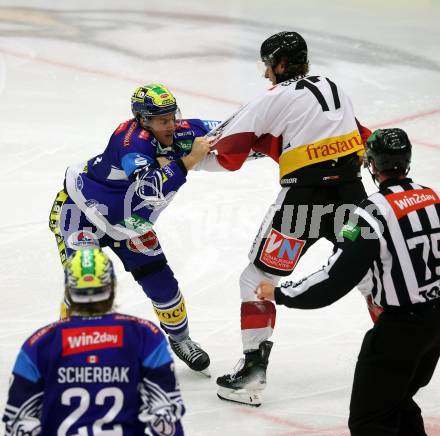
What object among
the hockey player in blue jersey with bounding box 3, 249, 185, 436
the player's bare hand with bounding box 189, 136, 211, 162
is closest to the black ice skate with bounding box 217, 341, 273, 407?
the player's bare hand with bounding box 189, 136, 211, 162

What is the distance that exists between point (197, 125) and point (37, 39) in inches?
237

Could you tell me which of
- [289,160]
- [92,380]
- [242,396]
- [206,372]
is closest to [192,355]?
[206,372]

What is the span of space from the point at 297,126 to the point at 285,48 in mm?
343

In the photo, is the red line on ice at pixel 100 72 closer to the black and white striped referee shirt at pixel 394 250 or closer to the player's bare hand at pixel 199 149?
the player's bare hand at pixel 199 149

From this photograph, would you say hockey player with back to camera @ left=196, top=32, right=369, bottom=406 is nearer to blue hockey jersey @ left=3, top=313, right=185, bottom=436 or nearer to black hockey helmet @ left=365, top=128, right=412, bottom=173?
black hockey helmet @ left=365, top=128, right=412, bottom=173

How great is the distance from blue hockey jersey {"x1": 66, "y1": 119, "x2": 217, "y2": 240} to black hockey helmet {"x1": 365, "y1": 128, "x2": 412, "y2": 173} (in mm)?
1058

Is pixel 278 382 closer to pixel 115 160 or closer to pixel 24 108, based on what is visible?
pixel 115 160

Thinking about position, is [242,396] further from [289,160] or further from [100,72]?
[100,72]

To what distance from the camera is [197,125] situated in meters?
4.62

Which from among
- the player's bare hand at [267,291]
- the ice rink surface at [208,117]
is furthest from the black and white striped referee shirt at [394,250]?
the ice rink surface at [208,117]

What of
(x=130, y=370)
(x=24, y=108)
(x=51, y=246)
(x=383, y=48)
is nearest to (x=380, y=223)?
(x=130, y=370)

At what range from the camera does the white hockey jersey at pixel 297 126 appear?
13.5 ft

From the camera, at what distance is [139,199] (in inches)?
174

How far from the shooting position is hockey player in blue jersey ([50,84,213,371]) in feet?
14.0
